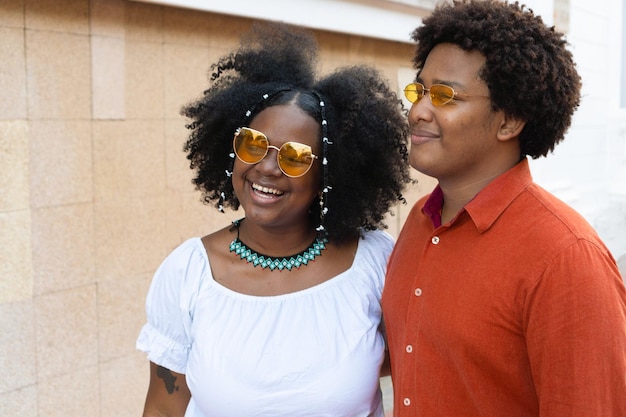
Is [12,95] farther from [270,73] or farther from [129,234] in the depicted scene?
[270,73]

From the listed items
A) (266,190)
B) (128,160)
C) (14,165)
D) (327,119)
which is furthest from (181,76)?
(266,190)

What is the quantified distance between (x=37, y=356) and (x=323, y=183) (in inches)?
85.2

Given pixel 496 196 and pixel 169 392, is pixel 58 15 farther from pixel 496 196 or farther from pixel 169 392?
pixel 496 196

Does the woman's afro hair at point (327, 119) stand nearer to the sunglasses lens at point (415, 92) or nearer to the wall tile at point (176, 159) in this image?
the sunglasses lens at point (415, 92)

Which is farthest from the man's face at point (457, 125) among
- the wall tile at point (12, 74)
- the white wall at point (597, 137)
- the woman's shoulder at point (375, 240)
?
the white wall at point (597, 137)

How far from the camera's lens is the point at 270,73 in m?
2.90

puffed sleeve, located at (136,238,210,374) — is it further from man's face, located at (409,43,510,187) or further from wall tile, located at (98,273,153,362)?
wall tile, located at (98,273,153,362)

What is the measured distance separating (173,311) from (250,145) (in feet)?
2.02

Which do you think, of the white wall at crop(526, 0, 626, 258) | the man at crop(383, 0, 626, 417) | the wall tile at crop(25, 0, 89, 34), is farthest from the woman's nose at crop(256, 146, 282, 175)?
the white wall at crop(526, 0, 626, 258)

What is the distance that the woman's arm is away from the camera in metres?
2.75

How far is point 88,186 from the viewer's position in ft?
14.2

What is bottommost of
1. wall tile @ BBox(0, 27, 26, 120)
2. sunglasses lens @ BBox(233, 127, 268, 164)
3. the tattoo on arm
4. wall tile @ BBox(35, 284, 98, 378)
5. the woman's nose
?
wall tile @ BBox(35, 284, 98, 378)

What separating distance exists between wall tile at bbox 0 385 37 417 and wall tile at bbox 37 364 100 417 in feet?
0.12

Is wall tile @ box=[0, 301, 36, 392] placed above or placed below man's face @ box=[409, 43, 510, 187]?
below
